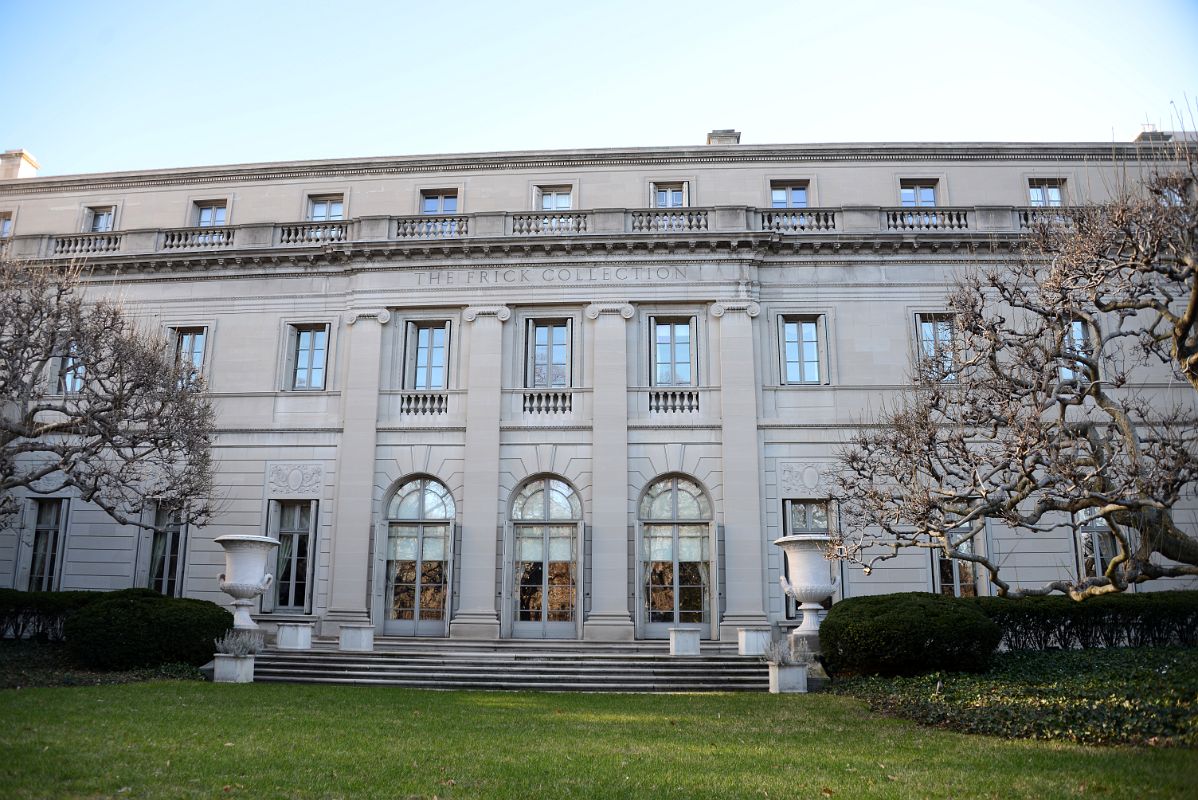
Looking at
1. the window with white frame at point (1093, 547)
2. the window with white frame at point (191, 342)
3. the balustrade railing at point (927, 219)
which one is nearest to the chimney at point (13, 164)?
the window with white frame at point (191, 342)

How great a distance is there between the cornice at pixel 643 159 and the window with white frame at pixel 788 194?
0.69m

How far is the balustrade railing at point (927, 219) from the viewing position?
24594mm

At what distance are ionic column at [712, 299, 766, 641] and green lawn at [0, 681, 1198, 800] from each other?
26.1 feet

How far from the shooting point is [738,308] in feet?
79.6

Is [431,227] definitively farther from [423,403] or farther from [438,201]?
[423,403]

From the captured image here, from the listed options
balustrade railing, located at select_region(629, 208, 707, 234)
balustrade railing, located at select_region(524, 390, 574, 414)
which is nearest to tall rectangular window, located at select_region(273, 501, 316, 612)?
balustrade railing, located at select_region(524, 390, 574, 414)

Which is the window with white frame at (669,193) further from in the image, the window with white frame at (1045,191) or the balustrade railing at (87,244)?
the balustrade railing at (87,244)

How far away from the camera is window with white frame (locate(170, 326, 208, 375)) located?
1021 inches

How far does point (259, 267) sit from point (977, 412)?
19.9 m

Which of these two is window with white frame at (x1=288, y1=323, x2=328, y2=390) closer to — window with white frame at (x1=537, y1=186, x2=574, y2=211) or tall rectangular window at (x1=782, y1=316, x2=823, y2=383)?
window with white frame at (x1=537, y1=186, x2=574, y2=211)

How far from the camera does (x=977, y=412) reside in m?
14.9

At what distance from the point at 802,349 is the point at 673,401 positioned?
3876 millimetres

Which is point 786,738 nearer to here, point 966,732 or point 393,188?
point 966,732

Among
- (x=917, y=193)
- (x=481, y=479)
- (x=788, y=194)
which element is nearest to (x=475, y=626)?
(x=481, y=479)
